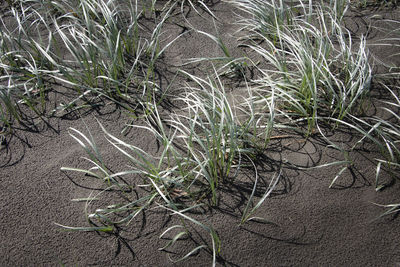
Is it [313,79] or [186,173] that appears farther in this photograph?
[313,79]

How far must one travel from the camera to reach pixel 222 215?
1.94 metres

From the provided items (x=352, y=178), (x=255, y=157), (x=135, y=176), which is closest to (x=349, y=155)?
(x=352, y=178)

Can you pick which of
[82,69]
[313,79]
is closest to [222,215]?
[313,79]

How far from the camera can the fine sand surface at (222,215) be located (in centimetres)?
180

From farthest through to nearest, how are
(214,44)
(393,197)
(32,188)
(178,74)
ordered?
(214,44) → (178,74) → (32,188) → (393,197)

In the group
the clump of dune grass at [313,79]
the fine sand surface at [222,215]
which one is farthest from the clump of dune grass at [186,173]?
the clump of dune grass at [313,79]

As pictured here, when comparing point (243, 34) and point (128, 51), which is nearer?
point (128, 51)

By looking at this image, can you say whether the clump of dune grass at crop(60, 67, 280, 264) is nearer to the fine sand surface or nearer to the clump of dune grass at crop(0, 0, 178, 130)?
the fine sand surface

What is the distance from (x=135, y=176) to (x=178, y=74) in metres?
0.85

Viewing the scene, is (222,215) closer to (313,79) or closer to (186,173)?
(186,173)

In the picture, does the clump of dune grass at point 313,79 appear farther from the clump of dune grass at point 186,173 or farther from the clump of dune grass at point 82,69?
the clump of dune grass at point 82,69

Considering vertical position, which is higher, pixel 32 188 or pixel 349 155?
pixel 32 188

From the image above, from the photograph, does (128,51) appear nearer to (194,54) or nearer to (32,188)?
(194,54)

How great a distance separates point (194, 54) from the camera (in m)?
2.83
